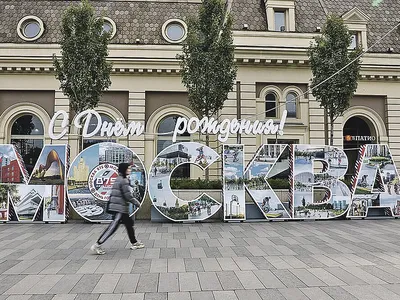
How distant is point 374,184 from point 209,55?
891 centimetres

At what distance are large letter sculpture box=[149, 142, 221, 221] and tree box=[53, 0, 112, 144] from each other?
5.04 m

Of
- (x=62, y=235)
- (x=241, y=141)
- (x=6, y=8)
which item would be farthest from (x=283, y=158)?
(x=6, y=8)

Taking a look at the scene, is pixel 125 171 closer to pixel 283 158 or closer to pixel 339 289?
pixel 339 289

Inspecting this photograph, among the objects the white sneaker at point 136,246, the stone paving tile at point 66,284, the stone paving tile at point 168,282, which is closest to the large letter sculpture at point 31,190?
the white sneaker at point 136,246

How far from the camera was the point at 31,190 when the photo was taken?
45.3 ft

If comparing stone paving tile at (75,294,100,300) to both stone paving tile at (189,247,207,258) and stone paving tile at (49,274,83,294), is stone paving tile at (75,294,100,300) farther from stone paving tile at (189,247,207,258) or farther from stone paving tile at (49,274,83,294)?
stone paving tile at (189,247,207,258)

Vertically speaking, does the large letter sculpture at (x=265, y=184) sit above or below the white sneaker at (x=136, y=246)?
above

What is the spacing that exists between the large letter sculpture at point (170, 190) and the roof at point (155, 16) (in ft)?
35.5

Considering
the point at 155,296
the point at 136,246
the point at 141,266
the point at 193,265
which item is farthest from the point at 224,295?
the point at 136,246

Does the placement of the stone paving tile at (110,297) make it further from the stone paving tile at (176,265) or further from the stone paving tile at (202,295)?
the stone paving tile at (176,265)

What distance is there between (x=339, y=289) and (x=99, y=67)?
1365 centimetres

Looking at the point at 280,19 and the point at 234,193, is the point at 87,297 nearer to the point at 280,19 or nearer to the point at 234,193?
the point at 234,193

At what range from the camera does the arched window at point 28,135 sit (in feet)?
72.6

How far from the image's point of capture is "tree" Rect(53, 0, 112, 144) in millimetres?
15617
